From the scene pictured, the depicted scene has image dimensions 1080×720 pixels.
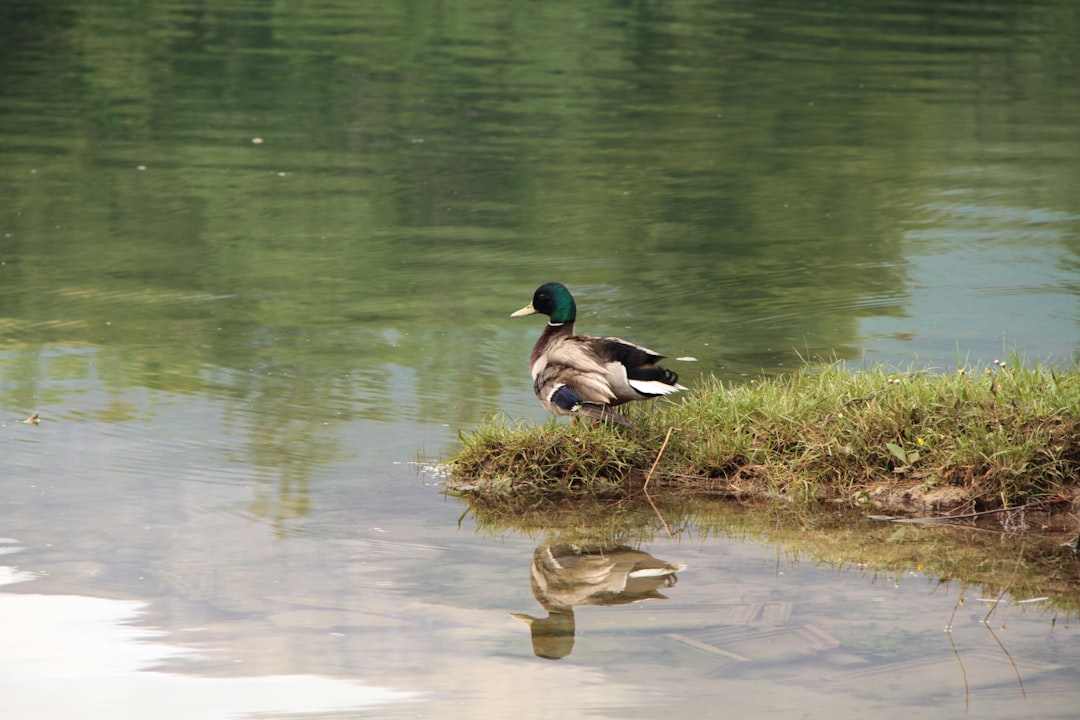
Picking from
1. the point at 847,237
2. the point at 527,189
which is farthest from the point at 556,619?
the point at 527,189

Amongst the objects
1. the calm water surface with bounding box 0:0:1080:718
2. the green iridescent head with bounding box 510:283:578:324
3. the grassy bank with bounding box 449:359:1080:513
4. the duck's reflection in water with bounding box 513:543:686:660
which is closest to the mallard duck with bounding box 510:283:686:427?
the grassy bank with bounding box 449:359:1080:513

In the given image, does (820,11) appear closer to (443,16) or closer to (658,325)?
(443,16)

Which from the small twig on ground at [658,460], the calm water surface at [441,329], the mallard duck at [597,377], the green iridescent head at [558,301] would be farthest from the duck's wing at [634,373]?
the calm water surface at [441,329]

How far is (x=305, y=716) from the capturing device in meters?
4.70

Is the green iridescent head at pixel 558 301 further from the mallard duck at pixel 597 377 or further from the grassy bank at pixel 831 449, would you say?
the grassy bank at pixel 831 449

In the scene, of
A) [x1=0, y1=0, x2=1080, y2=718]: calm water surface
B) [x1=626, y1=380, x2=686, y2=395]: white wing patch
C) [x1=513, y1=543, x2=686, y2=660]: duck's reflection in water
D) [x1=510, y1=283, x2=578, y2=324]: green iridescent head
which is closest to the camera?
[x1=0, y1=0, x2=1080, y2=718]: calm water surface

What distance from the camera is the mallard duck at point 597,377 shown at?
6762mm

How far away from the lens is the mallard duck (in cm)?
676

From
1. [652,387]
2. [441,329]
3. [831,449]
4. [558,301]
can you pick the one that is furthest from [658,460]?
[441,329]

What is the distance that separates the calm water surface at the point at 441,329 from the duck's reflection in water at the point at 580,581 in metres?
0.02

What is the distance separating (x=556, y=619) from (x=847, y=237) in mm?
8093

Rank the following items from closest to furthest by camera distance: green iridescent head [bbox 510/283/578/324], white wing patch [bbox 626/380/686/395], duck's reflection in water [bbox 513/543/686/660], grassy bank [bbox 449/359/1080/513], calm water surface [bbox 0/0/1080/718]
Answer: calm water surface [bbox 0/0/1080/718] → duck's reflection in water [bbox 513/543/686/660] → grassy bank [bbox 449/359/1080/513] → white wing patch [bbox 626/380/686/395] → green iridescent head [bbox 510/283/578/324]

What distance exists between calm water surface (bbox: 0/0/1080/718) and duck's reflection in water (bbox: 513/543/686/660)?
2 cm

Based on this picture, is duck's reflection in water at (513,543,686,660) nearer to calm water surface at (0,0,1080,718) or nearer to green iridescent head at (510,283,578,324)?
calm water surface at (0,0,1080,718)
